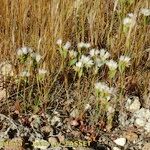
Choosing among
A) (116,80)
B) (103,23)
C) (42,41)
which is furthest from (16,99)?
(103,23)

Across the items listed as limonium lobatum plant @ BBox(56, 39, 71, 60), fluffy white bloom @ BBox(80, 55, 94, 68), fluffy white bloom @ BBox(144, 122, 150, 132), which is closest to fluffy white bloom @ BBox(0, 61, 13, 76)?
limonium lobatum plant @ BBox(56, 39, 71, 60)

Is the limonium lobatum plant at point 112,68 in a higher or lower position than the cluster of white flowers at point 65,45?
lower

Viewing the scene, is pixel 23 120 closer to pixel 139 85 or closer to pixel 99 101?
pixel 99 101

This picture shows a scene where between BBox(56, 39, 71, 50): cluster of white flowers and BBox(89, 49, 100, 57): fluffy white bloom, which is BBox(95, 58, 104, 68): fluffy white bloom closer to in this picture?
BBox(89, 49, 100, 57): fluffy white bloom

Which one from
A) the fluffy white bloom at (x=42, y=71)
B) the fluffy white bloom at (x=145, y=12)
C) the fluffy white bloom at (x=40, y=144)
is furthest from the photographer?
the fluffy white bloom at (x=145, y=12)

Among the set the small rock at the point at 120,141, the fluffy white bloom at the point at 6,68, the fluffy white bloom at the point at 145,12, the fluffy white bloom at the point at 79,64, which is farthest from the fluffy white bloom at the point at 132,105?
the fluffy white bloom at the point at 6,68

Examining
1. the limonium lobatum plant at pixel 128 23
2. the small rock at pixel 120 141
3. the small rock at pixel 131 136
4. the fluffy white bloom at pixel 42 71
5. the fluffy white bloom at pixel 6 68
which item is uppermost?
the limonium lobatum plant at pixel 128 23

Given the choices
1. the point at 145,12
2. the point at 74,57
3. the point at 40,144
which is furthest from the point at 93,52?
the point at 40,144

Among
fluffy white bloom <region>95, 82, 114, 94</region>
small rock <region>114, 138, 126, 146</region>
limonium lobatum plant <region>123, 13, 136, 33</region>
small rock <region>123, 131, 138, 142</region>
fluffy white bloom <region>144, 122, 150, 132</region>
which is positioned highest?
limonium lobatum plant <region>123, 13, 136, 33</region>

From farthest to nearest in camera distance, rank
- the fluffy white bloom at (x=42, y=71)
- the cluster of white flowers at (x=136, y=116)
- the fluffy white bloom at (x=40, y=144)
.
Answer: the cluster of white flowers at (x=136, y=116) < the fluffy white bloom at (x=42, y=71) < the fluffy white bloom at (x=40, y=144)

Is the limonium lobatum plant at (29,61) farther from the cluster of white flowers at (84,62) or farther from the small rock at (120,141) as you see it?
the small rock at (120,141)
